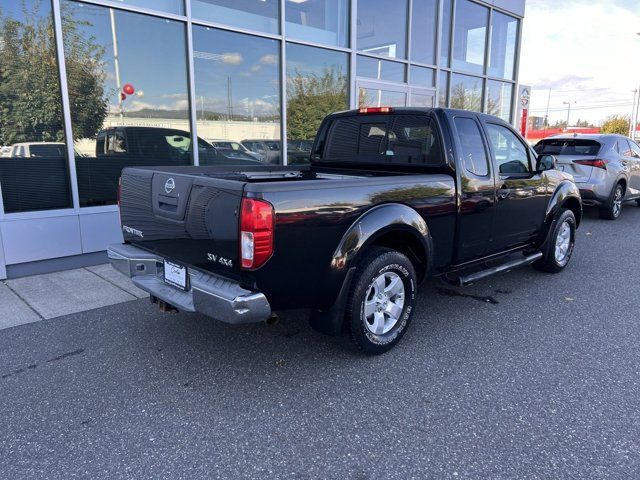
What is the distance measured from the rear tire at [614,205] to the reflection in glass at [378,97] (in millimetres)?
4725

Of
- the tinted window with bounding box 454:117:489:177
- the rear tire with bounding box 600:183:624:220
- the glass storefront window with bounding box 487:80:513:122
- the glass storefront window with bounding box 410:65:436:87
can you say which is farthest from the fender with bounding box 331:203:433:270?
the glass storefront window with bounding box 487:80:513:122

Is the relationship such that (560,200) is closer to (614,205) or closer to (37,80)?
(614,205)

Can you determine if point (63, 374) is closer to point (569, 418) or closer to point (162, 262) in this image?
point (162, 262)

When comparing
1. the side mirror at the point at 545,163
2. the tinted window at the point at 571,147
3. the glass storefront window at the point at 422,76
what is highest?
the glass storefront window at the point at 422,76

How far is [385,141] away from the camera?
455cm

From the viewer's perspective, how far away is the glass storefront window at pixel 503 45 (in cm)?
1304

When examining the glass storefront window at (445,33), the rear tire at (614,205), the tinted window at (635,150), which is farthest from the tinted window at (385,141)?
the tinted window at (635,150)

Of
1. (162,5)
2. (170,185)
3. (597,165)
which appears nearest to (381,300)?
(170,185)

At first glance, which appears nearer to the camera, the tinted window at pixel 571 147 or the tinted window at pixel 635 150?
the tinted window at pixel 571 147

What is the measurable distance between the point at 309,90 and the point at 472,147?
4967 mm

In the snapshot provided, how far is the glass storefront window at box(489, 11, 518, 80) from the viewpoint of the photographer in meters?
13.0

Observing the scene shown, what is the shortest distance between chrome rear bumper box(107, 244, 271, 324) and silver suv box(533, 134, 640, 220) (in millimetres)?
8810

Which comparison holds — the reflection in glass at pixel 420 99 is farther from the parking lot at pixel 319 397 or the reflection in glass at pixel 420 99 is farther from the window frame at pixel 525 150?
the parking lot at pixel 319 397

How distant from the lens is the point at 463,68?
1223 centimetres
